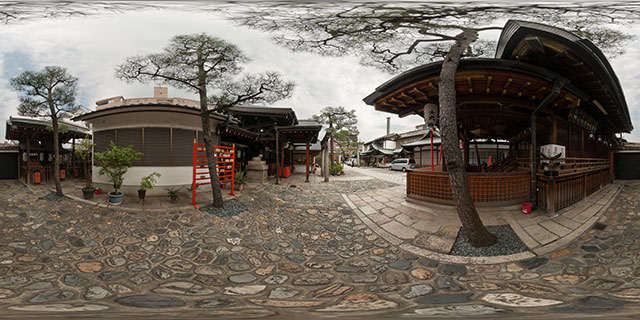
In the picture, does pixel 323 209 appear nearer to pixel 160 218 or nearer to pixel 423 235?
pixel 423 235

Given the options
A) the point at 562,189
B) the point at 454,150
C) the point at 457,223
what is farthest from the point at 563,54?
the point at 457,223

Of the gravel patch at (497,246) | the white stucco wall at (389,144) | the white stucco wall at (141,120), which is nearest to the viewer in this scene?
the gravel patch at (497,246)

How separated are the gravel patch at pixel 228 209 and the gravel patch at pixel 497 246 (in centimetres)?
237

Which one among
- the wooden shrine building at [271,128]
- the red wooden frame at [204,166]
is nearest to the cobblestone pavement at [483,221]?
the wooden shrine building at [271,128]

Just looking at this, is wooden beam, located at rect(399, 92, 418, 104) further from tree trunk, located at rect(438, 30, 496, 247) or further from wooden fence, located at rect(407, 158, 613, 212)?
wooden fence, located at rect(407, 158, 613, 212)

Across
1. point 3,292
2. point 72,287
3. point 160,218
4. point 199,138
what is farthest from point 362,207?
point 199,138

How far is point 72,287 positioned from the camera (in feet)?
4.00

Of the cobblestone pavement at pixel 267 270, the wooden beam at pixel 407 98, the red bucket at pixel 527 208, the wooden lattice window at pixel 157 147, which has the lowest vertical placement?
the cobblestone pavement at pixel 267 270

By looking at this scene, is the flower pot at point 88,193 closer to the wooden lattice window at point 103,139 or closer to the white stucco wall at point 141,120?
the wooden lattice window at point 103,139

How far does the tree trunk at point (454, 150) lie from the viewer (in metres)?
1.79

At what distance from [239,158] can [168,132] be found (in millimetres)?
2242

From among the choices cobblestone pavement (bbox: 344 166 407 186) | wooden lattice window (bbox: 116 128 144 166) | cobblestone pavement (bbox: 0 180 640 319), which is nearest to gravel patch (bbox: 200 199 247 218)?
cobblestone pavement (bbox: 0 180 640 319)

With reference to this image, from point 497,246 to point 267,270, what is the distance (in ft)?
6.49

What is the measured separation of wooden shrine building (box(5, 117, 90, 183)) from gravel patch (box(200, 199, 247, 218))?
1867mm
